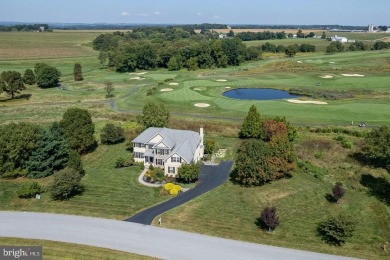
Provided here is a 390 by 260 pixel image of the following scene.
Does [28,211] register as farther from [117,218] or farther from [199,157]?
[199,157]

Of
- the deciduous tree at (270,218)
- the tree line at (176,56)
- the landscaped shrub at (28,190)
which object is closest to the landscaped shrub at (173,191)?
the deciduous tree at (270,218)

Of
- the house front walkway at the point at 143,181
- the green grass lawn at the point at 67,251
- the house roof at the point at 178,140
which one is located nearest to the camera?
the green grass lawn at the point at 67,251

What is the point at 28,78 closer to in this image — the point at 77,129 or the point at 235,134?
the point at 77,129

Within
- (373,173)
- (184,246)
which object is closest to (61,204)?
(184,246)

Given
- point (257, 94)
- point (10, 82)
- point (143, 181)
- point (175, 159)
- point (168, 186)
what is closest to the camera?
point (168, 186)

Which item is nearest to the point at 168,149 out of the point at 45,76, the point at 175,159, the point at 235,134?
the point at 175,159

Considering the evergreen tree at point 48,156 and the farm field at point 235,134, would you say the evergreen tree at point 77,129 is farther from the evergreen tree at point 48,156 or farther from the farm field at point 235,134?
the evergreen tree at point 48,156
